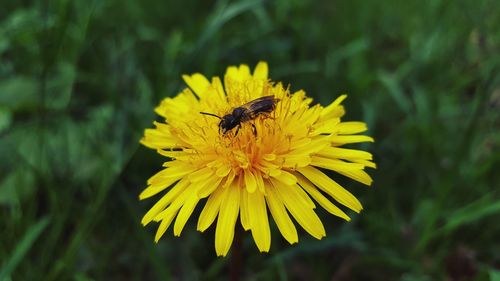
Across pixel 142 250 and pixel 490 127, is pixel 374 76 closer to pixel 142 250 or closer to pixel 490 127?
pixel 490 127

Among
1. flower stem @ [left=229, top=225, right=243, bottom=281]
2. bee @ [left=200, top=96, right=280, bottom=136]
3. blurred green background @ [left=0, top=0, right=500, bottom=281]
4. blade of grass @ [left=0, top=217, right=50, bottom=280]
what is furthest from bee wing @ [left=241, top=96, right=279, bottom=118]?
blade of grass @ [left=0, top=217, right=50, bottom=280]

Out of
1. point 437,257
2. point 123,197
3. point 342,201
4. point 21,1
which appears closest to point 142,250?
point 123,197

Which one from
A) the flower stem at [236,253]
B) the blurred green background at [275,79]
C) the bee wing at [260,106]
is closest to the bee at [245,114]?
the bee wing at [260,106]

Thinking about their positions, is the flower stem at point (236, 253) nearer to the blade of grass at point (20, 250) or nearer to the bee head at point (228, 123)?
the bee head at point (228, 123)

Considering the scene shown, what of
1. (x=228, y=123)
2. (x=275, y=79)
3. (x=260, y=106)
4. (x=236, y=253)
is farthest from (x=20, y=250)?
(x=275, y=79)

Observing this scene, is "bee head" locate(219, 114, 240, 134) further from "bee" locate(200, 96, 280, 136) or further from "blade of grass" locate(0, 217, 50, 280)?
"blade of grass" locate(0, 217, 50, 280)

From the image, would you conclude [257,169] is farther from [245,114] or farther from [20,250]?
[20,250]
